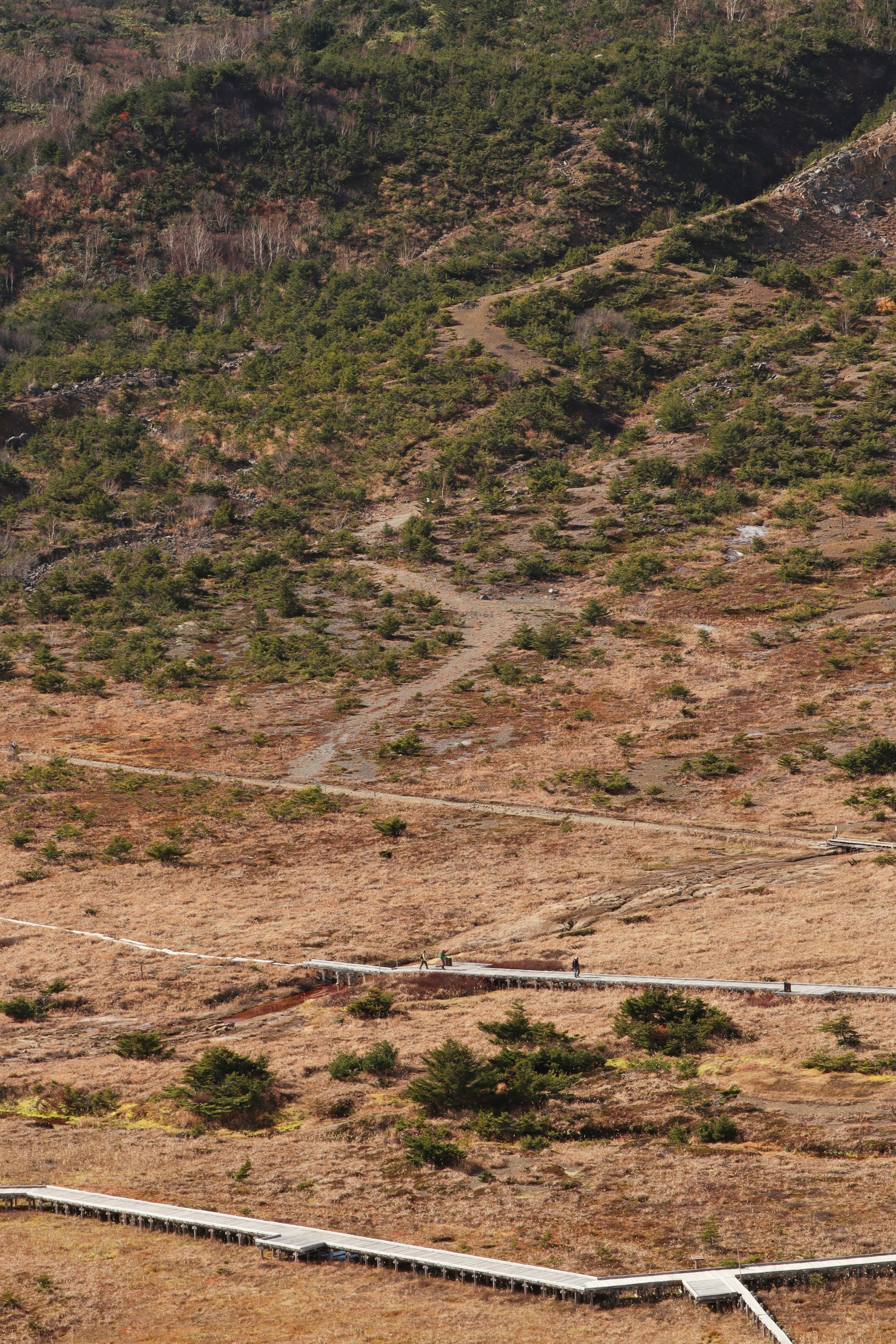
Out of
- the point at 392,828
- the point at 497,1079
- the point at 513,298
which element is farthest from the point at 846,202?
the point at 497,1079

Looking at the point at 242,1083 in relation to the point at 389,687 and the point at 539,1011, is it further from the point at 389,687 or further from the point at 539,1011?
the point at 389,687

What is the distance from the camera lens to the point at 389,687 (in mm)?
73562

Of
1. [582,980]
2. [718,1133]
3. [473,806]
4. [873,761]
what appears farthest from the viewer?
[473,806]

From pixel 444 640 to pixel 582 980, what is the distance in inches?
1809

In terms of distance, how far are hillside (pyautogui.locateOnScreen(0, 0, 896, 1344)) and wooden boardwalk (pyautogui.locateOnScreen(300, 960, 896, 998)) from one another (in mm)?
579

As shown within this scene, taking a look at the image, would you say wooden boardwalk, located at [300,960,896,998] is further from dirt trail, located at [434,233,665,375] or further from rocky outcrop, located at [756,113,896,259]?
rocky outcrop, located at [756,113,896,259]

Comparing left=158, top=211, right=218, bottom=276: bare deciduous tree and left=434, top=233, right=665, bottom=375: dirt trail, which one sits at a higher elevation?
left=158, top=211, right=218, bottom=276: bare deciduous tree

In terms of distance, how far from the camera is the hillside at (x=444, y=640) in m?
25.3

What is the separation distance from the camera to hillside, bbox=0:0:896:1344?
82.9 feet

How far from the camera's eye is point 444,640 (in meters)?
79.6

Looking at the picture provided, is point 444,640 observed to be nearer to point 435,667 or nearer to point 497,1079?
point 435,667

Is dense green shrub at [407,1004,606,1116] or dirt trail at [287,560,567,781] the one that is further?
dirt trail at [287,560,567,781]

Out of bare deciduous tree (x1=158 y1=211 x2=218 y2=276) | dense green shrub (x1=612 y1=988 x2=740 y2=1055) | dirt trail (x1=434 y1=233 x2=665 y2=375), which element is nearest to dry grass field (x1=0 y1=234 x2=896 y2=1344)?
dense green shrub (x1=612 y1=988 x2=740 y2=1055)

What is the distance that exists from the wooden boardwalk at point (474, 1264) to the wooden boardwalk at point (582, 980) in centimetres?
1235
